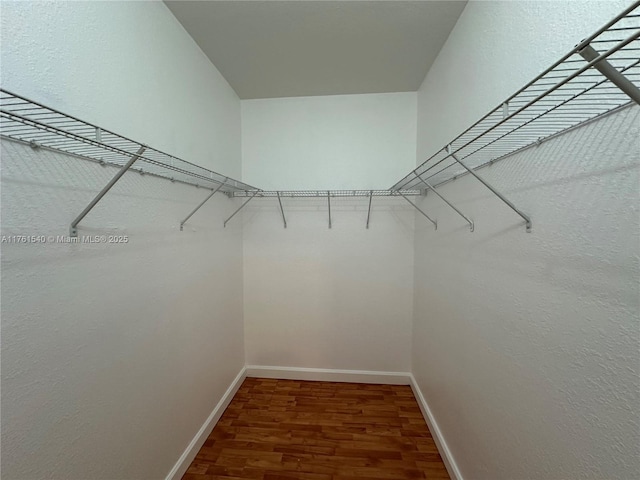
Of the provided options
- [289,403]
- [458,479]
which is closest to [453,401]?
[458,479]

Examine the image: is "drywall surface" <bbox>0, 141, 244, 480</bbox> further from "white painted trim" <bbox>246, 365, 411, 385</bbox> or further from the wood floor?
"white painted trim" <bbox>246, 365, 411, 385</bbox>

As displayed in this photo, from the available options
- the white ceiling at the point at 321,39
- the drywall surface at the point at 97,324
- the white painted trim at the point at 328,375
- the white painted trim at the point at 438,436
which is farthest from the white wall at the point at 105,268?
the white painted trim at the point at 438,436

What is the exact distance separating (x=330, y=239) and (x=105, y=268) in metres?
1.50

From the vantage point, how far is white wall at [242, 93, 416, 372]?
2.02 metres

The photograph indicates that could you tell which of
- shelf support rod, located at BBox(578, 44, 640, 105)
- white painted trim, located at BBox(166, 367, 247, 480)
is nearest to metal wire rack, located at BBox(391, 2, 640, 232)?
shelf support rod, located at BBox(578, 44, 640, 105)

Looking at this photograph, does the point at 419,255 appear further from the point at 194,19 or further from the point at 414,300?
the point at 194,19

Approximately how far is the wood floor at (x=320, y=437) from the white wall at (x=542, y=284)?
368 mm

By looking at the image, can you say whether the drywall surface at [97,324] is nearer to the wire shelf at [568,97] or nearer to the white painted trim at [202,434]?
the white painted trim at [202,434]

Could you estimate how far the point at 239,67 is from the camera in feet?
5.48

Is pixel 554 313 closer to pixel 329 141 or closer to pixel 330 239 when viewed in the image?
pixel 330 239

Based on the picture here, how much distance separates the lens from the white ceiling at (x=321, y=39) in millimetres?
1223

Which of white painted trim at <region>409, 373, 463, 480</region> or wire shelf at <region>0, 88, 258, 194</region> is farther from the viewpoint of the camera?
white painted trim at <region>409, 373, 463, 480</region>
